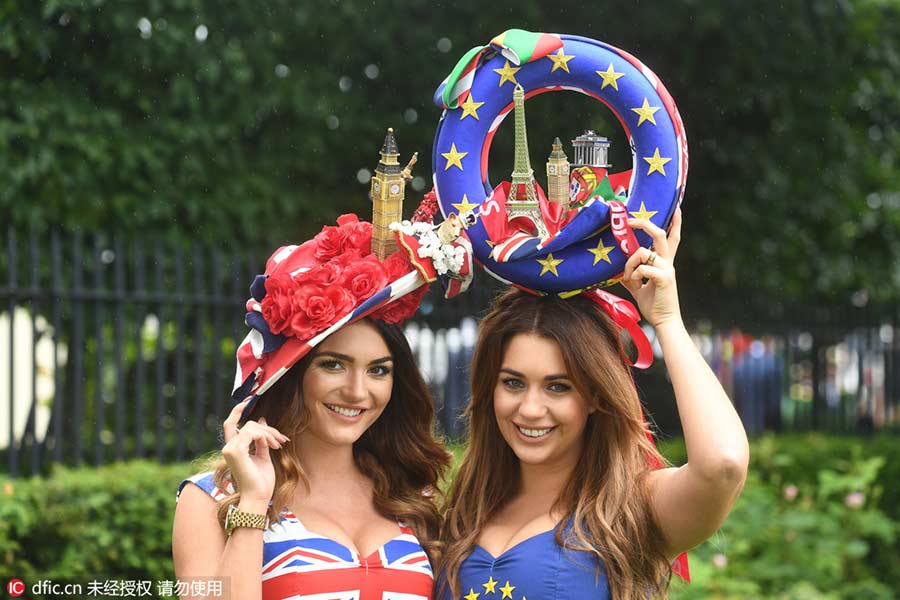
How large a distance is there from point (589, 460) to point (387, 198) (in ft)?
2.91

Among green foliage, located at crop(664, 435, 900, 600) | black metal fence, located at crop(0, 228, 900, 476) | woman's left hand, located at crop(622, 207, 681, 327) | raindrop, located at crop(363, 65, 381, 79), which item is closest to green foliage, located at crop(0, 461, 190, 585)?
black metal fence, located at crop(0, 228, 900, 476)

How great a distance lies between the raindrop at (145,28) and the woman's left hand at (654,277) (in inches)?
181

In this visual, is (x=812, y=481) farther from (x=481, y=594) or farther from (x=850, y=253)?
(x=481, y=594)

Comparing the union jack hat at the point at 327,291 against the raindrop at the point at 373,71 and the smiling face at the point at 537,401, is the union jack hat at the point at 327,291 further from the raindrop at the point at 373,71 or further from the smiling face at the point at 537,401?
the raindrop at the point at 373,71

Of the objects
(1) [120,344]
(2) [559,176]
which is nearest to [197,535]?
(2) [559,176]

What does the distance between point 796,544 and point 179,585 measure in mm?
4250

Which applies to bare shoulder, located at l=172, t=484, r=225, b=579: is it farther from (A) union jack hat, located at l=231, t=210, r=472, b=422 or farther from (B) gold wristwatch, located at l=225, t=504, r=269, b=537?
(A) union jack hat, located at l=231, t=210, r=472, b=422

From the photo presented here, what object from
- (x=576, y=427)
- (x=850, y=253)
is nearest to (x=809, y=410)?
(x=850, y=253)

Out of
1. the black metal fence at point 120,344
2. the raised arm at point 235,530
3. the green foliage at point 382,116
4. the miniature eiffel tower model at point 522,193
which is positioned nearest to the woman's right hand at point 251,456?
the raised arm at point 235,530

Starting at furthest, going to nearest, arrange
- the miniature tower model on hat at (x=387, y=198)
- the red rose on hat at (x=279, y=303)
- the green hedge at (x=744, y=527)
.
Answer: the green hedge at (x=744, y=527)
the miniature tower model on hat at (x=387, y=198)
the red rose on hat at (x=279, y=303)

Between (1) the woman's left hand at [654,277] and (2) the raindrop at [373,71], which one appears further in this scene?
(2) the raindrop at [373,71]

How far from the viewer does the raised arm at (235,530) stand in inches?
116

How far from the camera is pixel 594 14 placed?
826 centimetres

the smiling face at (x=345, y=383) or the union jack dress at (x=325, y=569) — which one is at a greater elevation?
the smiling face at (x=345, y=383)
